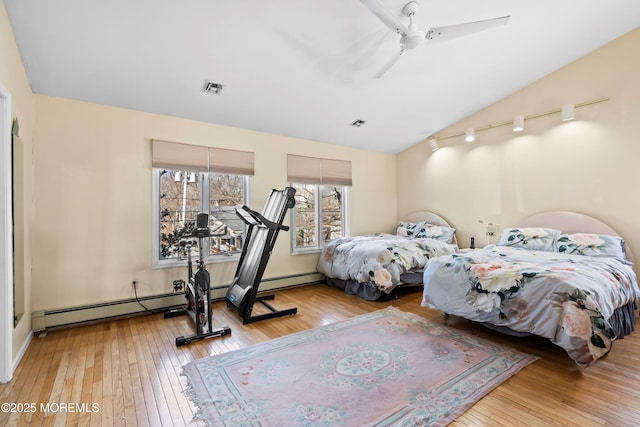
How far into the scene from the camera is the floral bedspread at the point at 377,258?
3.84 meters

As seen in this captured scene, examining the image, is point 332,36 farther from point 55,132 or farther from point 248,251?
point 55,132

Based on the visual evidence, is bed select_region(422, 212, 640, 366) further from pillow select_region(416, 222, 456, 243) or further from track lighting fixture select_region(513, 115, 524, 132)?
track lighting fixture select_region(513, 115, 524, 132)

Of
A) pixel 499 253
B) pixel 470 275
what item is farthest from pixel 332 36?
pixel 499 253

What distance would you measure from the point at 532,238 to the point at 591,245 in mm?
565

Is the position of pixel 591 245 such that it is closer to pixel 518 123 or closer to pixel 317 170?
pixel 518 123

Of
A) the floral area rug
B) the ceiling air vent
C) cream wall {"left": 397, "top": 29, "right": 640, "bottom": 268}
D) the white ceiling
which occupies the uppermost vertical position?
the white ceiling

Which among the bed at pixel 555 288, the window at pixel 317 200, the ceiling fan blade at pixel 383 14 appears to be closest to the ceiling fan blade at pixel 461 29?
the ceiling fan blade at pixel 383 14

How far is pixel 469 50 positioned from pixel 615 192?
2392mm

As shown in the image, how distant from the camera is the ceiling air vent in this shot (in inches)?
128

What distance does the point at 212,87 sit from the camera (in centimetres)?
331

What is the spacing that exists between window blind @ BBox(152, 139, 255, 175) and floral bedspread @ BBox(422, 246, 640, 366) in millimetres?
2760

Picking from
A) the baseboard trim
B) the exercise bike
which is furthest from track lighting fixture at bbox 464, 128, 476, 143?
the baseboard trim

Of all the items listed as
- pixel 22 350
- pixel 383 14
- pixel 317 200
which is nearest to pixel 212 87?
pixel 383 14

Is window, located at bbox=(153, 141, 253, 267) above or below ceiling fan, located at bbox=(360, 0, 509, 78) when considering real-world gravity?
below
